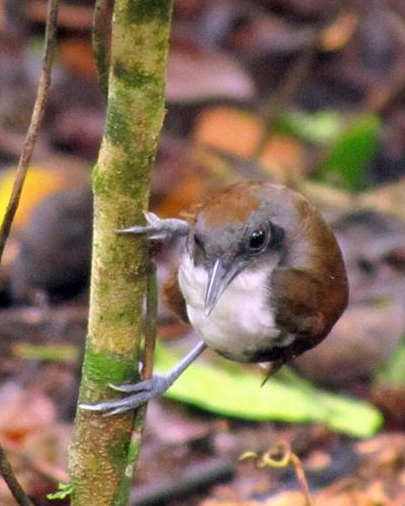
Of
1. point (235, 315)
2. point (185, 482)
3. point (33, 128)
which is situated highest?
point (33, 128)

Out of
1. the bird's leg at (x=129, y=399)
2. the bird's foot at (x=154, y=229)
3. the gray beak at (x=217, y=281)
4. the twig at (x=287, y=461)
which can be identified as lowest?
the twig at (x=287, y=461)

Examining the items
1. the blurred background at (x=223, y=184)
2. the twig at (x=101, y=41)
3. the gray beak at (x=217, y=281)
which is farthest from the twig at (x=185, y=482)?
the twig at (x=101, y=41)

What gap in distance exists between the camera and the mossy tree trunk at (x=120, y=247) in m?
2.28

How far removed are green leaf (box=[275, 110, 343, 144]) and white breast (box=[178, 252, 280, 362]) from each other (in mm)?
4002

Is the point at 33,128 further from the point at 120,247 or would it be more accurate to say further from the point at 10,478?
the point at 10,478

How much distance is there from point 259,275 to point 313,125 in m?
4.36

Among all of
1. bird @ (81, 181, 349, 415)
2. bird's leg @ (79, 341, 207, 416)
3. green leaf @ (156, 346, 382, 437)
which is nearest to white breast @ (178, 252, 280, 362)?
bird @ (81, 181, 349, 415)

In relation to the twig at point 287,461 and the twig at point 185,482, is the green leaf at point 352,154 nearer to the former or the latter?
the twig at point 185,482

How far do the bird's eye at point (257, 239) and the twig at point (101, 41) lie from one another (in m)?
0.53

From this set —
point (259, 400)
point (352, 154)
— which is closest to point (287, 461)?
point (259, 400)

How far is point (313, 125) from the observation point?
7.24 meters

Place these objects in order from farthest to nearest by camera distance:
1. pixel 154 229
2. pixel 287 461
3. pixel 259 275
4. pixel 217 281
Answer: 1. pixel 287 461
2. pixel 259 275
3. pixel 217 281
4. pixel 154 229

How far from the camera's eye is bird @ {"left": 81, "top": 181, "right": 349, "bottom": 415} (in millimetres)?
2877

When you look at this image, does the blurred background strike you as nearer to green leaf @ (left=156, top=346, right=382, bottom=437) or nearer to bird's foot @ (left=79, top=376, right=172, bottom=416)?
green leaf @ (left=156, top=346, right=382, bottom=437)
